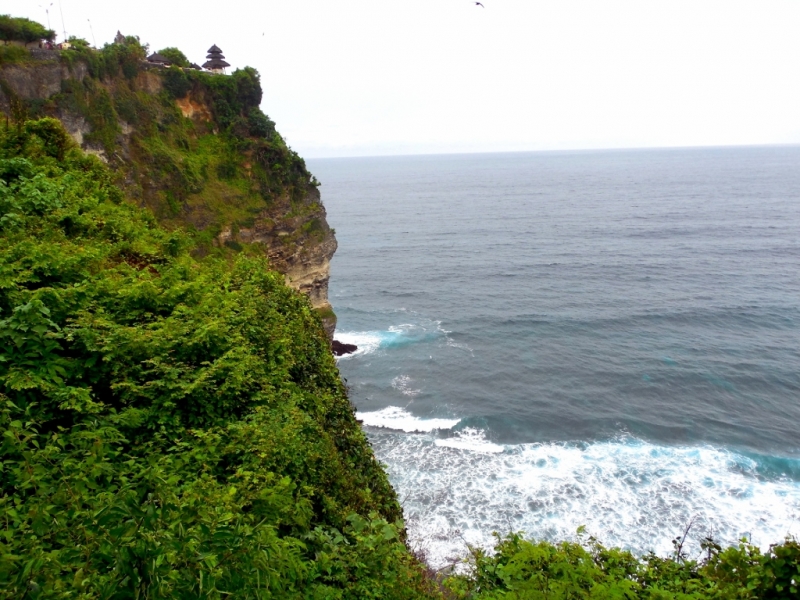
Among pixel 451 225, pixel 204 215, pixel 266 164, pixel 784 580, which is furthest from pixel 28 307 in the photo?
pixel 451 225

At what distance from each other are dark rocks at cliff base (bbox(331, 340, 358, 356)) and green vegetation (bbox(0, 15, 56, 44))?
29.4 meters

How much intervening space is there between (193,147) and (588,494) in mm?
35258

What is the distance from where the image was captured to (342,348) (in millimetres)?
46688

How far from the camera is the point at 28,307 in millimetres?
7570

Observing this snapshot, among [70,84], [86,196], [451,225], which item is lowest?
[451,225]

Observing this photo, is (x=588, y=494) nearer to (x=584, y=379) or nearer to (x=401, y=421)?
(x=401, y=421)

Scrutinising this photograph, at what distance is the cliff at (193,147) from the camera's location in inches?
1242

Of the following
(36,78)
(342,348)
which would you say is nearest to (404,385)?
(342,348)

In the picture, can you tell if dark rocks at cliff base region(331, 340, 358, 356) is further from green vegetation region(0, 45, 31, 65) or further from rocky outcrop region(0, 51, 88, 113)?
green vegetation region(0, 45, 31, 65)

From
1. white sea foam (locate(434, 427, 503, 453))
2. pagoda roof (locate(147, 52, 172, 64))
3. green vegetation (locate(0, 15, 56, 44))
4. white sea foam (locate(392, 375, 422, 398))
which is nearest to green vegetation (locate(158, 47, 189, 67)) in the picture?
pagoda roof (locate(147, 52, 172, 64))

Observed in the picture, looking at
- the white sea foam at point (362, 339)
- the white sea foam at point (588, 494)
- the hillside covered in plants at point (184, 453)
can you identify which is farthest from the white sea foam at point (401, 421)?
the hillside covered in plants at point (184, 453)

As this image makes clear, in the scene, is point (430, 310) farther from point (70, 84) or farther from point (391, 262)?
point (70, 84)

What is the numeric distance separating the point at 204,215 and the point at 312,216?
944 cm

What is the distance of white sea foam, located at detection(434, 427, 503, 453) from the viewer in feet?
107
